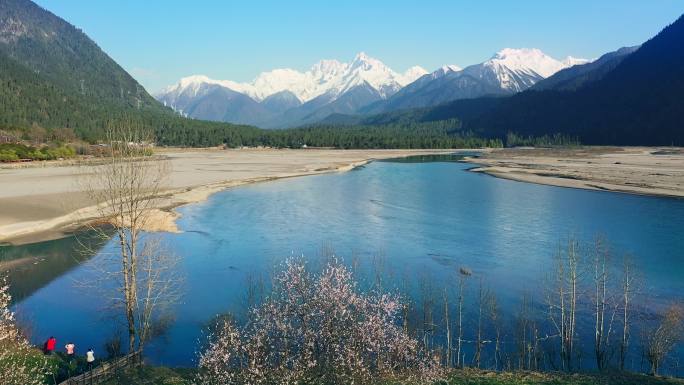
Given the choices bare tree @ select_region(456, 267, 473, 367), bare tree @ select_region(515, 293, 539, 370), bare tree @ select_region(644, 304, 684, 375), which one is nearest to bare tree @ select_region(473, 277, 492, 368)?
bare tree @ select_region(456, 267, 473, 367)

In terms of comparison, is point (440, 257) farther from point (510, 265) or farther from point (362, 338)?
point (362, 338)

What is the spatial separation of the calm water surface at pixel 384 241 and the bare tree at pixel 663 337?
336cm

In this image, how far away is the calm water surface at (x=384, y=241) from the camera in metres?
29.1

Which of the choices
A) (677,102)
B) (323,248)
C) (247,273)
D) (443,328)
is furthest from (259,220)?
(677,102)

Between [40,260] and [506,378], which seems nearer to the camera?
[506,378]

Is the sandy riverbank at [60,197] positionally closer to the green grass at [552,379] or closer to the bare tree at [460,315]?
the bare tree at [460,315]

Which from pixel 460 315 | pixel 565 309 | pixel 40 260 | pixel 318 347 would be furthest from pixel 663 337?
pixel 40 260

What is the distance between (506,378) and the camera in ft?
62.8

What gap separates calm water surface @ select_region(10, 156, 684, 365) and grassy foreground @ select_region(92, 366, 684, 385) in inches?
135

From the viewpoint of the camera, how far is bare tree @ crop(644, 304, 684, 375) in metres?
21.2

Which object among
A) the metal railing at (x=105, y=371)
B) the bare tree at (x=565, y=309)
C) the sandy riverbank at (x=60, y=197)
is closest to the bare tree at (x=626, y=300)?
the bare tree at (x=565, y=309)

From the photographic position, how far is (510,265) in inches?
1432

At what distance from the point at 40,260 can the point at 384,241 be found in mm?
26867

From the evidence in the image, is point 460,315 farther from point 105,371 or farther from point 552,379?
point 105,371
